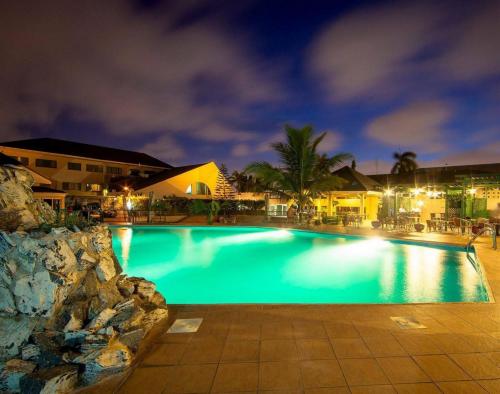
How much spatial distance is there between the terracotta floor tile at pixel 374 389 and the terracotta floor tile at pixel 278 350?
1.95 feet

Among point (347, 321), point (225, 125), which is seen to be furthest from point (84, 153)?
point (347, 321)

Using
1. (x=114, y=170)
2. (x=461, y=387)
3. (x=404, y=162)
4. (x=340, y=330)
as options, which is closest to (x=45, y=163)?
(x=114, y=170)

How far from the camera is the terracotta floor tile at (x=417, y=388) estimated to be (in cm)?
216

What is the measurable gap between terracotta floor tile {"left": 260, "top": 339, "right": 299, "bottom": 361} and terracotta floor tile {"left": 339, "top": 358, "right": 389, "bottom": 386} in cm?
46

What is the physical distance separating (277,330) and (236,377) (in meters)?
0.94

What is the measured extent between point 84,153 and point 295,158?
69.5 ft

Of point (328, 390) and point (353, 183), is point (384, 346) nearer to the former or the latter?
point (328, 390)

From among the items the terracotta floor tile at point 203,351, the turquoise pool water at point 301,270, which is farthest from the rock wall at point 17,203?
the turquoise pool water at point 301,270

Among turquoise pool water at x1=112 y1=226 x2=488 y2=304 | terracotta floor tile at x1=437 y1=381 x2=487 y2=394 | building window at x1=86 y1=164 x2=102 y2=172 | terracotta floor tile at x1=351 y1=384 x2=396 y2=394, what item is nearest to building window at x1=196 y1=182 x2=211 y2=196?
building window at x1=86 y1=164 x2=102 y2=172

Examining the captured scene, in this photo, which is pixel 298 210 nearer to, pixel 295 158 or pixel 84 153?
pixel 295 158

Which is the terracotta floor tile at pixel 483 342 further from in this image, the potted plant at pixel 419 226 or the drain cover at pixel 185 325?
the potted plant at pixel 419 226

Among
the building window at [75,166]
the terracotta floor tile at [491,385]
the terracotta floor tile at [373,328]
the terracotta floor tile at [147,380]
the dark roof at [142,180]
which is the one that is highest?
the building window at [75,166]

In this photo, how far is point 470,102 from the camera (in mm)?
22391

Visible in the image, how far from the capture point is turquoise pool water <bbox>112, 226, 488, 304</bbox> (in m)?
6.09
